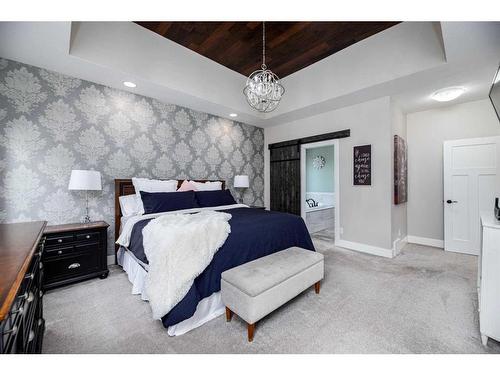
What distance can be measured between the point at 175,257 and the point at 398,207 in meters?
3.74

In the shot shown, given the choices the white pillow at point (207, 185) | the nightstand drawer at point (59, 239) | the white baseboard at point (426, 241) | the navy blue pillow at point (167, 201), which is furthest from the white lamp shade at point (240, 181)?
the white baseboard at point (426, 241)

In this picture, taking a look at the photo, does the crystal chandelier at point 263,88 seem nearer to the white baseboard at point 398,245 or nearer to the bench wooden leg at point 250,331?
the bench wooden leg at point 250,331

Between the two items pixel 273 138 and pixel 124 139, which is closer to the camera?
pixel 124 139

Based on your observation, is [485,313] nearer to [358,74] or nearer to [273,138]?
[358,74]

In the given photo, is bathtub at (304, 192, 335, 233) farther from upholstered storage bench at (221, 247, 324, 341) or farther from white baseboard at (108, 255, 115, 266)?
white baseboard at (108, 255, 115, 266)

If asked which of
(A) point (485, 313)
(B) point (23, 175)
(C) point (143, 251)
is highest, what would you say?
(B) point (23, 175)

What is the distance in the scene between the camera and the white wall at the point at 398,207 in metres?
3.36

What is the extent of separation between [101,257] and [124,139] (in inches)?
66.8

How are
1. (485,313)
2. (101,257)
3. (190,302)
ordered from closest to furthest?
(485,313), (190,302), (101,257)

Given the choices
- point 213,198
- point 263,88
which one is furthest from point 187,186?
point 263,88

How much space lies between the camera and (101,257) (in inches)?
101

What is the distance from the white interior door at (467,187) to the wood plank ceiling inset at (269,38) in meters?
2.37
